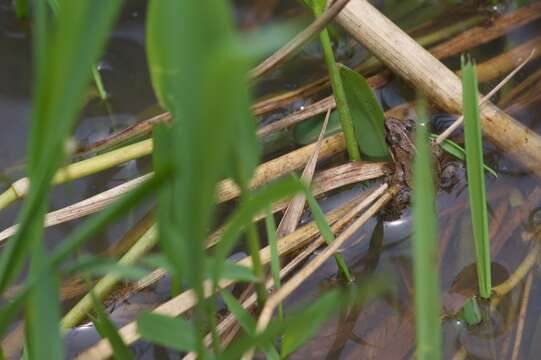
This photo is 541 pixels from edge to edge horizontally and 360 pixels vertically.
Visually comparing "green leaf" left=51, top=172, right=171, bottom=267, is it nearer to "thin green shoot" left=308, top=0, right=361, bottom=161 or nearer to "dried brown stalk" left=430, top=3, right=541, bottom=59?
"thin green shoot" left=308, top=0, right=361, bottom=161

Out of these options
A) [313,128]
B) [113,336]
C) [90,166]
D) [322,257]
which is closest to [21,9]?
[90,166]

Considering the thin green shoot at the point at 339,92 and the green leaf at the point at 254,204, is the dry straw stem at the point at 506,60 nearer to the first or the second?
the thin green shoot at the point at 339,92

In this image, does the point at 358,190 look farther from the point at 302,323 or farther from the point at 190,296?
the point at 302,323

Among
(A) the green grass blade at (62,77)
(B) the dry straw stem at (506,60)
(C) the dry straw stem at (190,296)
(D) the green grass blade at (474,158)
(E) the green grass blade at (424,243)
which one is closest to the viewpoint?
(A) the green grass blade at (62,77)

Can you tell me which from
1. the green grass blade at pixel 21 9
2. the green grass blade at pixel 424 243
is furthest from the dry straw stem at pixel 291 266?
the green grass blade at pixel 21 9

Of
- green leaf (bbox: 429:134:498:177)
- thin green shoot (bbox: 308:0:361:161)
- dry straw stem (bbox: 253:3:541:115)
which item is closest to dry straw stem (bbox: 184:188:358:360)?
thin green shoot (bbox: 308:0:361:161)

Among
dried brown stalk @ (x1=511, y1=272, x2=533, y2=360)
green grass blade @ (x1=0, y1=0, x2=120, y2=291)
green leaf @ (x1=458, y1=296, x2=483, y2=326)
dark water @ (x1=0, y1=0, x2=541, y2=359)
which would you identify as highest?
green grass blade @ (x1=0, y1=0, x2=120, y2=291)
